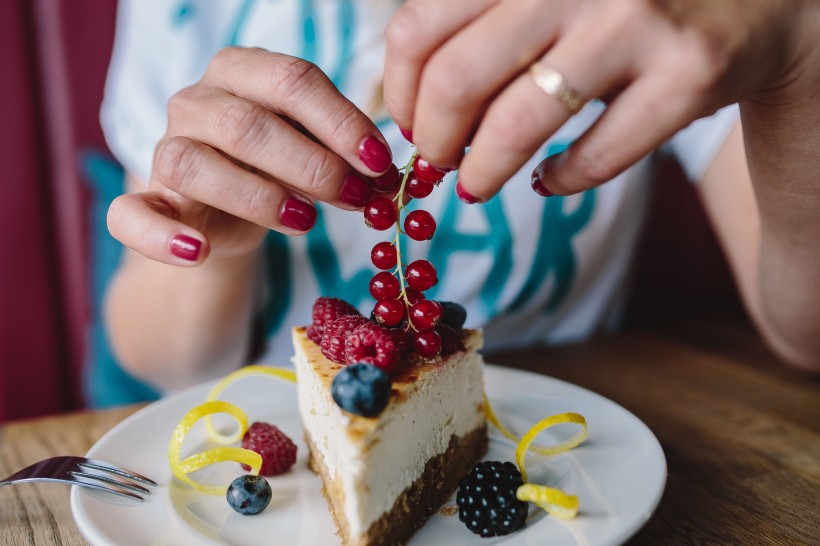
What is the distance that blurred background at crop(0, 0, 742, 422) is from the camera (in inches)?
67.9

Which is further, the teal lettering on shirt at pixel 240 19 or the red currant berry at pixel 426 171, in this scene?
the teal lettering on shirt at pixel 240 19

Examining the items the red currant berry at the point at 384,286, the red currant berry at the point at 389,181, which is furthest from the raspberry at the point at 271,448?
the red currant berry at the point at 389,181

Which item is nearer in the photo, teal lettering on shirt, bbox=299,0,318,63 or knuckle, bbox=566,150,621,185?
knuckle, bbox=566,150,621,185

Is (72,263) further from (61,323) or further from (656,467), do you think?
(656,467)

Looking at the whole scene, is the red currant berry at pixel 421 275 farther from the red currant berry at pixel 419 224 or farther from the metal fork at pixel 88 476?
the metal fork at pixel 88 476

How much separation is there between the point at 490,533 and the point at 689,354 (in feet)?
2.58

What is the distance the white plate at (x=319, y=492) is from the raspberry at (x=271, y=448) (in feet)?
0.06

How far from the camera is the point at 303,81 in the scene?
2.55 feet

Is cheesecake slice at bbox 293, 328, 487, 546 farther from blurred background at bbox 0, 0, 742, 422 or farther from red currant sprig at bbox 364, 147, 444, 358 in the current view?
blurred background at bbox 0, 0, 742, 422

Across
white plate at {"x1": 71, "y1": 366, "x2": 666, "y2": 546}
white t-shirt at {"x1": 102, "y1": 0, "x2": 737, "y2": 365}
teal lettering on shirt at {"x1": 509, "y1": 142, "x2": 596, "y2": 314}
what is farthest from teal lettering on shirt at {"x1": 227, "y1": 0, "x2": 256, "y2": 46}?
white plate at {"x1": 71, "y1": 366, "x2": 666, "y2": 546}

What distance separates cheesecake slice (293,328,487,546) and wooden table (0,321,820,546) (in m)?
0.26

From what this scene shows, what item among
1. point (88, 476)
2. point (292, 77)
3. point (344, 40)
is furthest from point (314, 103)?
point (344, 40)

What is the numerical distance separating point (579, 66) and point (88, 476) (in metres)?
0.70

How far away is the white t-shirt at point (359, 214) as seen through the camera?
1401 millimetres
